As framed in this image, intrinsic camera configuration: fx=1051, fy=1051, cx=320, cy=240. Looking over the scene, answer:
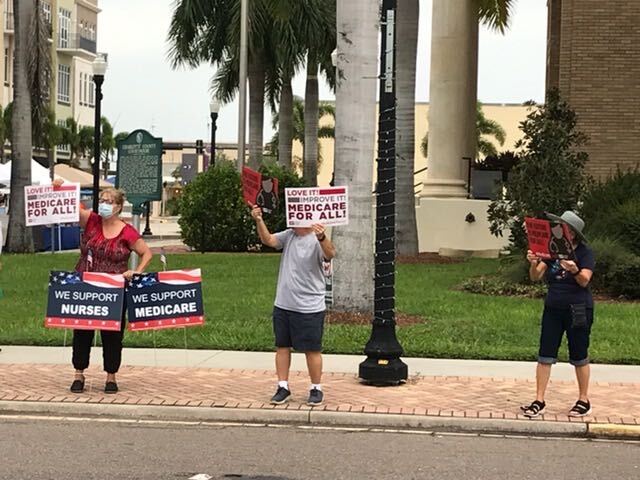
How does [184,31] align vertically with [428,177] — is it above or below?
above

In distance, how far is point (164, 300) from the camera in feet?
32.9

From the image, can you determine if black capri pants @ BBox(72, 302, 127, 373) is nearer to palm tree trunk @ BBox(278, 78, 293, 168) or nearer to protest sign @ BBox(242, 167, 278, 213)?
protest sign @ BBox(242, 167, 278, 213)

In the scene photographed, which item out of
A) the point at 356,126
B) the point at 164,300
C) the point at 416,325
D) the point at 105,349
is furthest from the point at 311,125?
the point at 105,349

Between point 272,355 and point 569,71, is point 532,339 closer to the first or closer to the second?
point 272,355

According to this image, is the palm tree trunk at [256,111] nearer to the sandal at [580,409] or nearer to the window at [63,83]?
the sandal at [580,409]

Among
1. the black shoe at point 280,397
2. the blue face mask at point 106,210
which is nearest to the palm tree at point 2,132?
the blue face mask at point 106,210

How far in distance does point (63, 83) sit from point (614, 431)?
7254 centimetres

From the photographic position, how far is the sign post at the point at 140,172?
45.9ft

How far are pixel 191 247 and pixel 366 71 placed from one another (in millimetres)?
17797

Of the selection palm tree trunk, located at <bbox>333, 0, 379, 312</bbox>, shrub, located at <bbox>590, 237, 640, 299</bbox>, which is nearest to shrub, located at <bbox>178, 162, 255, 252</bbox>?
shrub, located at <bbox>590, 237, 640, 299</bbox>

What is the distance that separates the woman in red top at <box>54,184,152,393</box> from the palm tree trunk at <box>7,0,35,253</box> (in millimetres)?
19515

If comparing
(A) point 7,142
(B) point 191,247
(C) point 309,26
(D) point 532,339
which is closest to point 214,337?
(D) point 532,339

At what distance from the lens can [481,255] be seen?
2664 centimetres

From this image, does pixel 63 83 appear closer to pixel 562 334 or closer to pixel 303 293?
pixel 303 293
